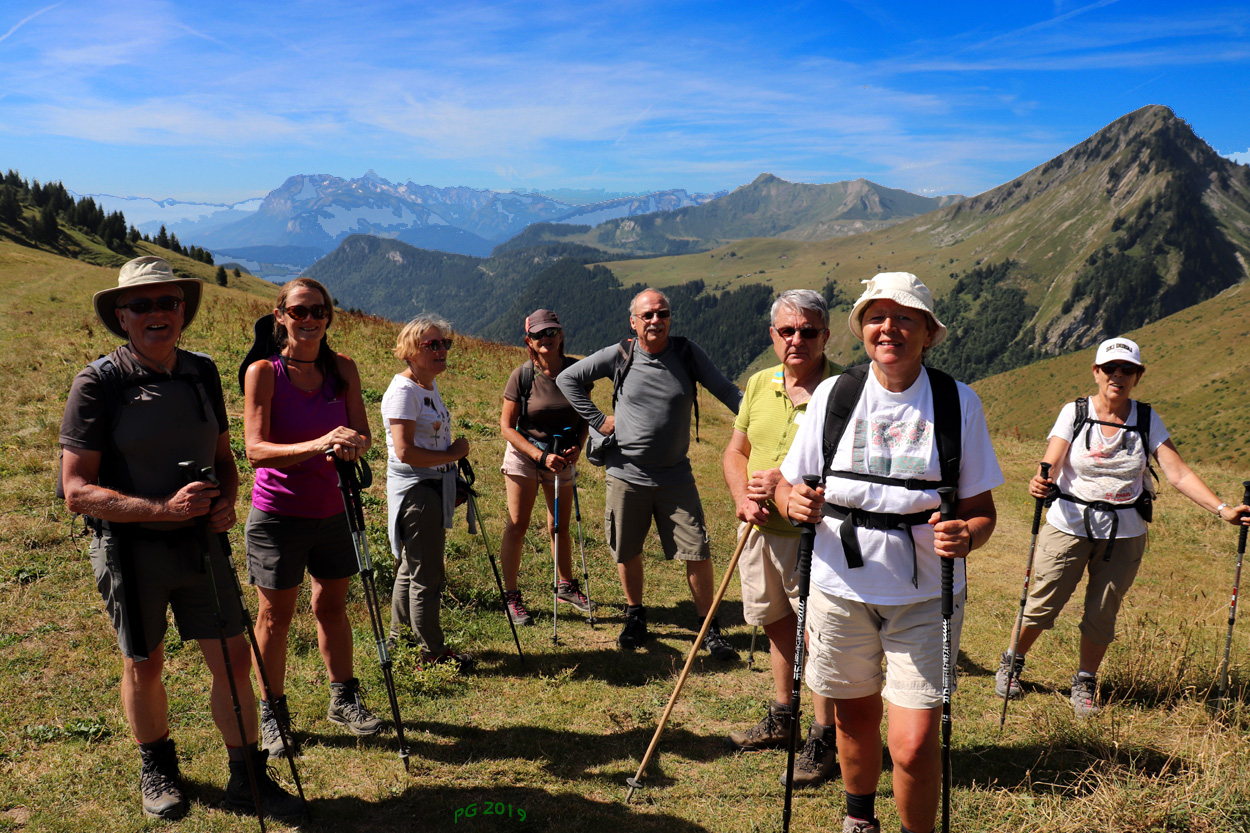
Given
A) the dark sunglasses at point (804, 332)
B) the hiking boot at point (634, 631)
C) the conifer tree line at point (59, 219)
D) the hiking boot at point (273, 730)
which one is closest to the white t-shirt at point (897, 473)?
the dark sunglasses at point (804, 332)

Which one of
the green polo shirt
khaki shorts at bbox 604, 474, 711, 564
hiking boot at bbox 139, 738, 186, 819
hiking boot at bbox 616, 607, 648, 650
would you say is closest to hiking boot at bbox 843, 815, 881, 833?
the green polo shirt

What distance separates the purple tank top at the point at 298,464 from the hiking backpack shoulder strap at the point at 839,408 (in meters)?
3.30

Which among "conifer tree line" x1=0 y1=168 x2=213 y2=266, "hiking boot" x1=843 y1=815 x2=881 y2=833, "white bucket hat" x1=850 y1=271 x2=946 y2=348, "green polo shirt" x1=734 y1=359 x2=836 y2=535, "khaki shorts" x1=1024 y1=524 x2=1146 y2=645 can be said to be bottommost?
"hiking boot" x1=843 y1=815 x2=881 y2=833

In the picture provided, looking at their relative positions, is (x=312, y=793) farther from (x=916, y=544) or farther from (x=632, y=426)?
(x=916, y=544)

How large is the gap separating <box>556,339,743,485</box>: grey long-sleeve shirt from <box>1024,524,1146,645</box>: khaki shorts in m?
3.04

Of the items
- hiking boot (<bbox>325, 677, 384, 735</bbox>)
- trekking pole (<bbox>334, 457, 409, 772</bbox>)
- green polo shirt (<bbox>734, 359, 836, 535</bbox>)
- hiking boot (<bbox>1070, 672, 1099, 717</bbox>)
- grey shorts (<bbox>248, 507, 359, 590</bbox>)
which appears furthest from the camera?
hiking boot (<bbox>1070, 672, 1099, 717</bbox>)

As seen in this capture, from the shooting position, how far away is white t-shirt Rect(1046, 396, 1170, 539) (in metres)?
5.72

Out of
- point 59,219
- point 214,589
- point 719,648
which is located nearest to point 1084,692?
point 719,648

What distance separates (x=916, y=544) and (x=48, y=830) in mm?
5216

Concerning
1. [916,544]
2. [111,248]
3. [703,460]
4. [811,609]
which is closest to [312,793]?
[811,609]

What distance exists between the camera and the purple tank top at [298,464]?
463cm

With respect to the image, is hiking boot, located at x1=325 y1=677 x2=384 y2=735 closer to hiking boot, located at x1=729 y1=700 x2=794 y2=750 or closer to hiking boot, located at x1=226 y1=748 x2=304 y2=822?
hiking boot, located at x1=226 y1=748 x2=304 y2=822

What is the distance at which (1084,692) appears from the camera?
5969 millimetres

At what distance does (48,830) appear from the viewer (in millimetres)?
→ 4051
